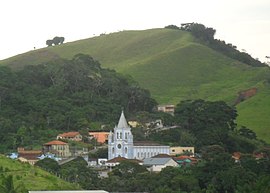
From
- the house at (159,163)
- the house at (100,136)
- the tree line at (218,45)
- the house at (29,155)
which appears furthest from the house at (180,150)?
the tree line at (218,45)

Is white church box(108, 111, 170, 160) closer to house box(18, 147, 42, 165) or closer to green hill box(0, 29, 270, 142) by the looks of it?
house box(18, 147, 42, 165)

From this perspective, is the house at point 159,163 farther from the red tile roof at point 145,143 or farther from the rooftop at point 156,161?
the red tile roof at point 145,143

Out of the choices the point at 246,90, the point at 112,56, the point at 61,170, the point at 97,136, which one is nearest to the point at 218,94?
the point at 246,90

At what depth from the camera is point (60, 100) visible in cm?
10731

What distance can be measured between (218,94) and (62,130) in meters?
48.3

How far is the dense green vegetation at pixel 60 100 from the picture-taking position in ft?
318

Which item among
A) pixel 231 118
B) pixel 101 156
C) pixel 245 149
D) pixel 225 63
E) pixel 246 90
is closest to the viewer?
pixel 101 156

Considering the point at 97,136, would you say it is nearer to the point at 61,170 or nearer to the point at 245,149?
the point at 245,149

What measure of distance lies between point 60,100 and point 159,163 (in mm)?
24758

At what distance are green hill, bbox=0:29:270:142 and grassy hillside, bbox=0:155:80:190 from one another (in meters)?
63.1

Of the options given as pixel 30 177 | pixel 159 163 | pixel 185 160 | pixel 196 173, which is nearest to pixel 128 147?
pixel 159 163

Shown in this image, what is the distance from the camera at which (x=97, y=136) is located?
98.8 m

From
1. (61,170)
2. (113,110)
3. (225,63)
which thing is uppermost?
(225,63)

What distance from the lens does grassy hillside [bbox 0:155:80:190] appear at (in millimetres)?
54094
